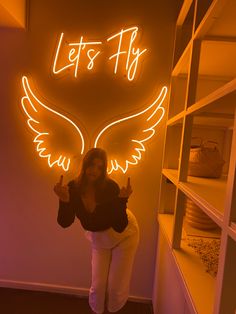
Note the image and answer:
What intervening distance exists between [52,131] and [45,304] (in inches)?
59.6

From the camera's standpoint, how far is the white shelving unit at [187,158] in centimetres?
80

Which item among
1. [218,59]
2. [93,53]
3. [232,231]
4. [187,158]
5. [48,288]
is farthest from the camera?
[48,288]

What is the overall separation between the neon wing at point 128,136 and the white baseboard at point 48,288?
1.18 meters

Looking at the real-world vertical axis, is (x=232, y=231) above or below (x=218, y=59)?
below

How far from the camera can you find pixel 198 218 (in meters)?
1.83

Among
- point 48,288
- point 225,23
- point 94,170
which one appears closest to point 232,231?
point 225,23

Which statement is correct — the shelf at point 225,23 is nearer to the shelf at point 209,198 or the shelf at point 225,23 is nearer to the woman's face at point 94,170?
the shelf at point 209,198

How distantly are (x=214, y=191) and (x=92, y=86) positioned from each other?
4.70 feet

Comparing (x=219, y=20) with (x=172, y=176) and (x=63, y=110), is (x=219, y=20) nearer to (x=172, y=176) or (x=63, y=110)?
(x=172, y=176)

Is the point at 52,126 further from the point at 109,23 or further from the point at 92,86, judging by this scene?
the point at 109,23

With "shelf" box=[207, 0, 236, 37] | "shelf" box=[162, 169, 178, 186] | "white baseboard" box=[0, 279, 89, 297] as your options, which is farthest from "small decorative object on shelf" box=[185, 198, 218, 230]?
"white baseboard" box=[0, 279, 89, 297]

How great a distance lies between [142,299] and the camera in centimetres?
241

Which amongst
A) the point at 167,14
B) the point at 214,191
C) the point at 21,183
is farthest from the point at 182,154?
the point at 21,183

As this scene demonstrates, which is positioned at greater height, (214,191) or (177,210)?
(214,191)
